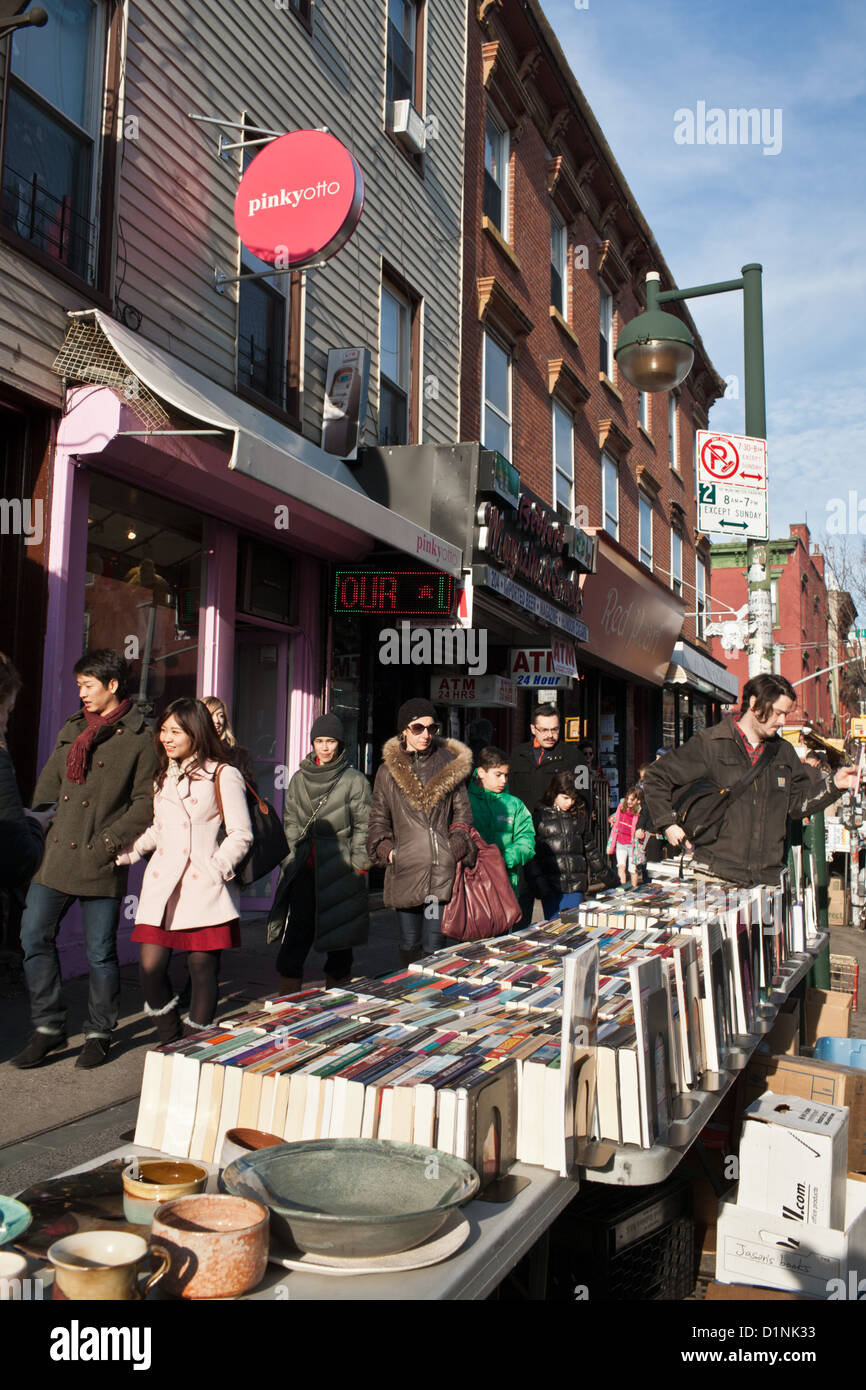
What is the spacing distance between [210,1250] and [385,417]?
1050 cm

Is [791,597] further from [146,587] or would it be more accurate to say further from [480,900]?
[480,900]

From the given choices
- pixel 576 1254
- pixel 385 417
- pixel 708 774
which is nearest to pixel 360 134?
pixel 385 417

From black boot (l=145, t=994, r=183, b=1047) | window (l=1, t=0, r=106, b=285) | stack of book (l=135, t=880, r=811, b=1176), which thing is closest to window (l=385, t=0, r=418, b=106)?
window (l=1, t=0, r=106, b=285)

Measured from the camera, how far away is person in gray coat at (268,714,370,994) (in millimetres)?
6305

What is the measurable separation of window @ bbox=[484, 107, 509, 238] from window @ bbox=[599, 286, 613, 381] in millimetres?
4795

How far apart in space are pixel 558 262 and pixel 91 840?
1529cm

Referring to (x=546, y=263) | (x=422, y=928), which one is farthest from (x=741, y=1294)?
(x=546, y=263)

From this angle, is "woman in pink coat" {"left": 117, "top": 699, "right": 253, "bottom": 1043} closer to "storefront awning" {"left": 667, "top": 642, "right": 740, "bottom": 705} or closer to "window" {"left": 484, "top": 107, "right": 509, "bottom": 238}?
"window" {"left": 484, "top": 107, "right": 509, "bottom": 238}

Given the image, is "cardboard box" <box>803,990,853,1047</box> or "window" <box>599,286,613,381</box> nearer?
"cardboard box" <box>803,990,853,1047</box>

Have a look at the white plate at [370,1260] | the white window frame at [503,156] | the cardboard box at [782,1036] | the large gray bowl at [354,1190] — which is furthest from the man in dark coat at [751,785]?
the white window frame at [503,156]

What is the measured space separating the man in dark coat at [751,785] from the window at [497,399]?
9.25 m

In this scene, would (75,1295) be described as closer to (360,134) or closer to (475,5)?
(360,134)

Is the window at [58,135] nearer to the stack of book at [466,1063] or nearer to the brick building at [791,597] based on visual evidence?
the stack of book at [466,1063]

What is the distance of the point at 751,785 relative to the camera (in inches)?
211
